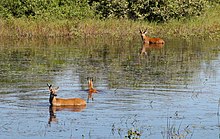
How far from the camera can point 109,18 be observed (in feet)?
116

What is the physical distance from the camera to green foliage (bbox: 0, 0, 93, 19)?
35156 millimetres

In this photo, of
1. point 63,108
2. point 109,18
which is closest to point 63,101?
point 63,108

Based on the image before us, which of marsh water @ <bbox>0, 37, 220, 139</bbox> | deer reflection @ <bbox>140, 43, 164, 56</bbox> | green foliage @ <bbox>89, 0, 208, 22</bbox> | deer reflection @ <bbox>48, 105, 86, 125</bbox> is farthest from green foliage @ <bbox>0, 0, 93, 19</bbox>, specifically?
deer reflection @ <bbox>48, 105, 86, 125</bbox>

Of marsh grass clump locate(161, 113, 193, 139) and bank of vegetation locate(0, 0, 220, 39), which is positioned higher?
bank of vegetation locate(0, 0, 220, 39)

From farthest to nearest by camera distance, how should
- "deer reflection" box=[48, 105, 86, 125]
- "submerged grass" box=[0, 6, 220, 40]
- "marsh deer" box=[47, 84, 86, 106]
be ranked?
"submerged grass" box=[0, 6, 220, 40], "marsh deer" box=[47, 84, 86, 106], "deer reflection" box=[48, 105, 86, 125]

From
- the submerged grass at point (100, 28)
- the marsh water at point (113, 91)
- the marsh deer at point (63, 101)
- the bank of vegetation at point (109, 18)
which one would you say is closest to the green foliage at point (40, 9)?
the bank of vegetation at point (109, 18)

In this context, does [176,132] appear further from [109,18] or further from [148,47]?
[109,18]

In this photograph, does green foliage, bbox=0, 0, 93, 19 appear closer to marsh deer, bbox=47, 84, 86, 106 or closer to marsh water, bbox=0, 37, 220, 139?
marsh water, bbox=0, 37, 220, 139

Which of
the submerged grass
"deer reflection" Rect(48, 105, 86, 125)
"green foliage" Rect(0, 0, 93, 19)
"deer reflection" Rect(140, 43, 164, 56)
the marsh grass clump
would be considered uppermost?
"green foliage" Rect(0, 0, 93, 19)

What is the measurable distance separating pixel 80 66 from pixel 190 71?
11.5 feet

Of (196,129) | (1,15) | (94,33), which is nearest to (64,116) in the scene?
(196,129)

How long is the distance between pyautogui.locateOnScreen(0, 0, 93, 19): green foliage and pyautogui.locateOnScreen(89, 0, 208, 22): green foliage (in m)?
1.12

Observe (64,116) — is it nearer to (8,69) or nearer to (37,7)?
(8,69)

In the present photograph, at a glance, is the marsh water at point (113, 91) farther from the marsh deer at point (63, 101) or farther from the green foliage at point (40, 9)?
the green foliage at point (40, 9)
